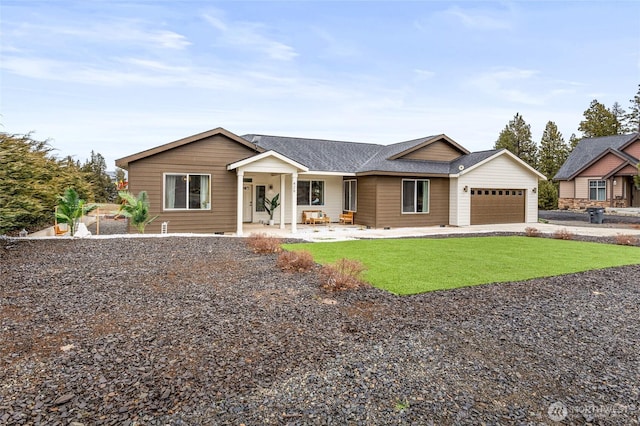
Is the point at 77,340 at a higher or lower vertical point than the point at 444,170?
lower

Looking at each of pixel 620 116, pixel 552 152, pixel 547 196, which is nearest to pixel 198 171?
pixel 547 196

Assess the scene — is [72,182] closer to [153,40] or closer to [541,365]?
[153,40]

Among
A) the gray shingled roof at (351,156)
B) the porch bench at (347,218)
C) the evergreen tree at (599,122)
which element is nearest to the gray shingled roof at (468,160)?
the gray shingled roof at (351,156)

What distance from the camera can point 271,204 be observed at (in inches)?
689

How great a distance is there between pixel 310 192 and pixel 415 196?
5201 millimetres

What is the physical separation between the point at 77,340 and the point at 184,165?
10.7 metres

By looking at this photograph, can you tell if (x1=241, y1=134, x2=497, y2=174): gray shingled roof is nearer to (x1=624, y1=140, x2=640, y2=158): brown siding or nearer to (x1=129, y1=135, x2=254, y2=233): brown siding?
(x1=129, y1=135, x2=254, y2=233): brown siding

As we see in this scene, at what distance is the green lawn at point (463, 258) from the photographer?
671 centimetres

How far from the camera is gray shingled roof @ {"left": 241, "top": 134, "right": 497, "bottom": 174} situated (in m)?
17.8

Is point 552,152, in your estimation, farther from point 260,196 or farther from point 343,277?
point 343,277

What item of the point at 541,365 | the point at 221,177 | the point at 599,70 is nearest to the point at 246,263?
the point at 541,365

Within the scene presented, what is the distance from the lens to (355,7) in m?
13.7

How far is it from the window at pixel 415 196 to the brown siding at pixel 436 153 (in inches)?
60.7
